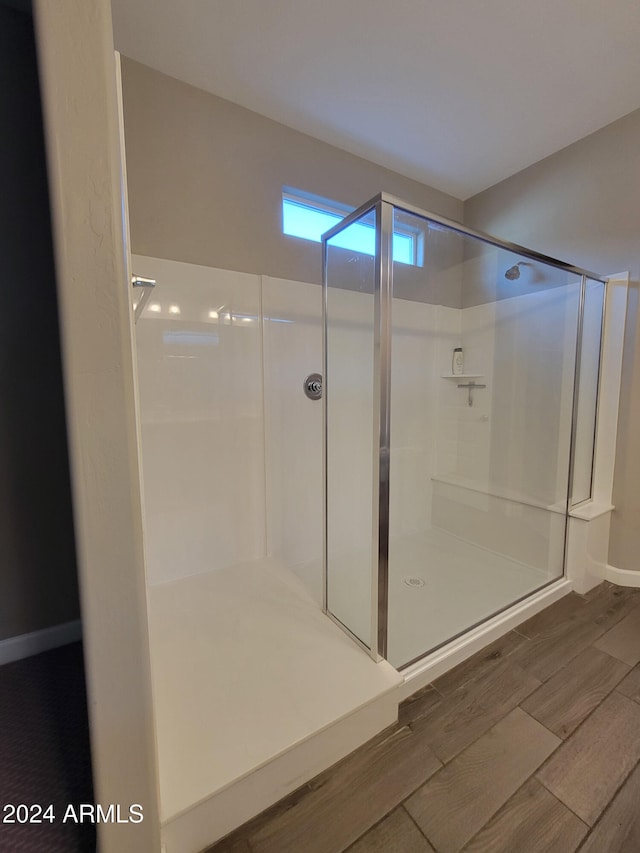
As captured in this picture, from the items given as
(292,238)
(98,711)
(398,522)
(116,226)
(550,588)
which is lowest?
(550,588)

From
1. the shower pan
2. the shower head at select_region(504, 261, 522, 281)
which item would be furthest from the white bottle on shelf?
the shower head at select_region(504, 261, 522, 281)

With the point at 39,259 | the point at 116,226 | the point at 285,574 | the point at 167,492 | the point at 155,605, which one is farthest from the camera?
the point at 285,574

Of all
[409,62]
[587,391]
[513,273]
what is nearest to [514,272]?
[513,273]

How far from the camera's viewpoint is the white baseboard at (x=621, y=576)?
208cm

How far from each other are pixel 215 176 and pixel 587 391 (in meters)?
2.46

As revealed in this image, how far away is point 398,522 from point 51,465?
204 cm

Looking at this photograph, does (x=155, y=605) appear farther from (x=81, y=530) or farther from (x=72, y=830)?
(x=81, y=530)

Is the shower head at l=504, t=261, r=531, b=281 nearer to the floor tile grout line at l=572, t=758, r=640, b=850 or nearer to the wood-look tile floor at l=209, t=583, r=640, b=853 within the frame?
the wood-look tile floor at l=209, t=583, r=640, b=853

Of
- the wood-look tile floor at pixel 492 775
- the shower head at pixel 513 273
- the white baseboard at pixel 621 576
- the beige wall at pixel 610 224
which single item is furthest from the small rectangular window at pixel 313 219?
the white baseboard at pixel 621 576

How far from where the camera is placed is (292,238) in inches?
81.1

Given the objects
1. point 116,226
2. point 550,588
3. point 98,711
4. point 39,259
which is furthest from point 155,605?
point 550,588

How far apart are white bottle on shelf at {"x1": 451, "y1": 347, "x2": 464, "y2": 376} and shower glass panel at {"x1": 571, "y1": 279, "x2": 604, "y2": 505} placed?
762 millimetres

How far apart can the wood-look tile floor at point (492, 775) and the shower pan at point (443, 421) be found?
0.25 metres

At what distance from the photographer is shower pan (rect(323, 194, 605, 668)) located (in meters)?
1.40
